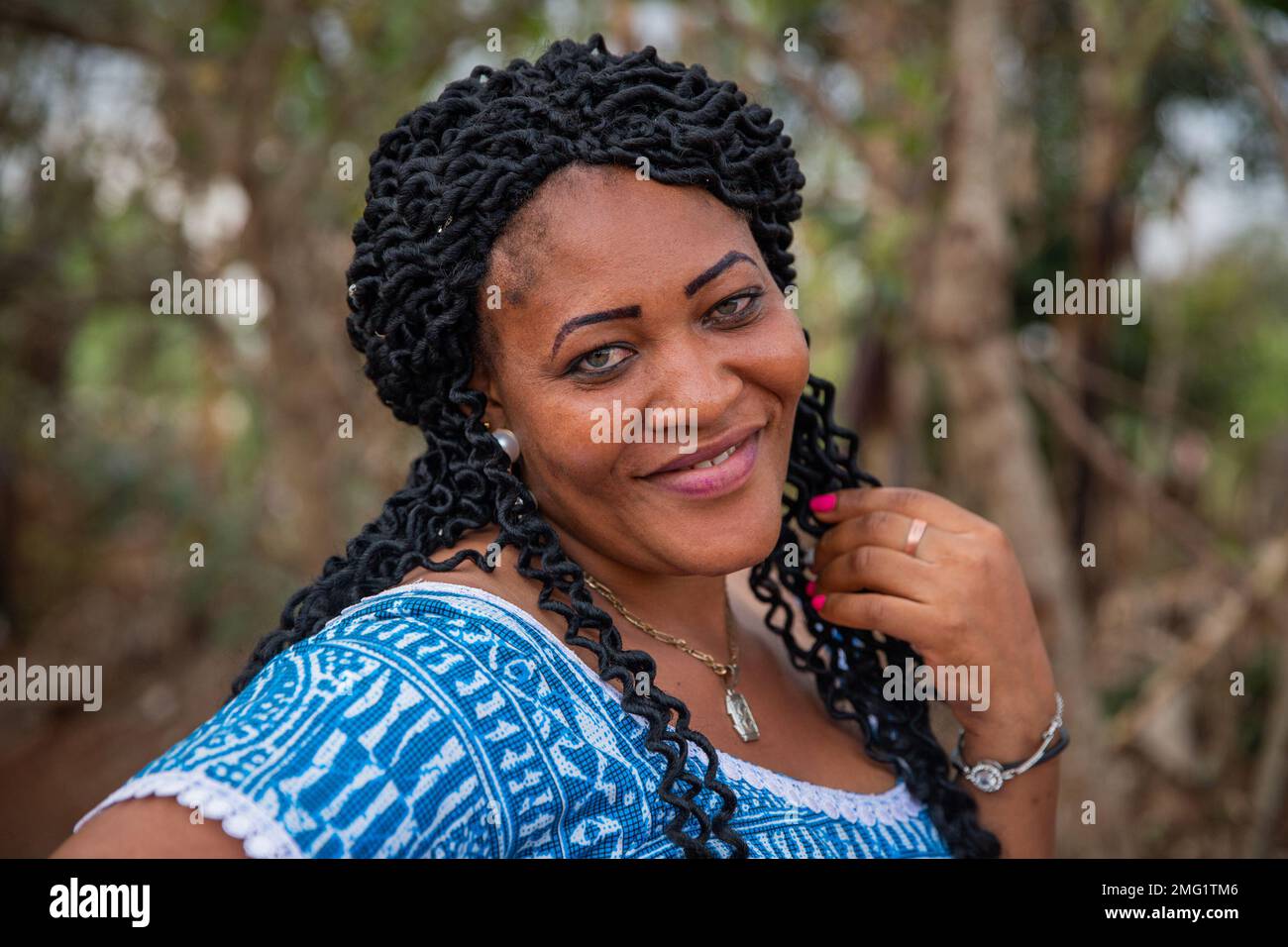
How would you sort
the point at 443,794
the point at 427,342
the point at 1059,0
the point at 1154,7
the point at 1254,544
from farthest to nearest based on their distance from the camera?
the point at 1059,0 → the point at 1254,544 → the point at 1154,7 → the point at 427,342 → the point at 443,794

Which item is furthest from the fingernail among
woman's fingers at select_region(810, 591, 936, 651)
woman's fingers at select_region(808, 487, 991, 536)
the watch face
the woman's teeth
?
the watch face

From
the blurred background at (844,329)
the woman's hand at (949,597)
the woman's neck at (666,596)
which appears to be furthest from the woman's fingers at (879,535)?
the blurred background at (844,329)

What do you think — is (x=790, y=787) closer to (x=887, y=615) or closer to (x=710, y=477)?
(x=887, y=615)

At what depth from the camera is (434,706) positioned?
1.49 metres

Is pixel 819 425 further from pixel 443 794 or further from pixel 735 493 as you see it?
pixel 443 794

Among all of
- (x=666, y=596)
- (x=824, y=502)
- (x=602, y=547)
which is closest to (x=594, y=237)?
(x=602, y=547)

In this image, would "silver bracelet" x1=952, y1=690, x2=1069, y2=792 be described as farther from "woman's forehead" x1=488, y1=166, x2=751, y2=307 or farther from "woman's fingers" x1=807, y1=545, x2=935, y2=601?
"woman's forehead" x1=488, y1=166, x2=751, y2=307

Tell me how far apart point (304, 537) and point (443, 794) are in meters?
4.21

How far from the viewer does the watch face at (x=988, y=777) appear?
228 centimetres

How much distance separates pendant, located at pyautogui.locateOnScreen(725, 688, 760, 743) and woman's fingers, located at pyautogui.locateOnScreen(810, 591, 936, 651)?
0.28 metres

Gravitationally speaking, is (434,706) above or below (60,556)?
above

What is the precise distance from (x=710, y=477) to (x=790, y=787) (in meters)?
0.53
